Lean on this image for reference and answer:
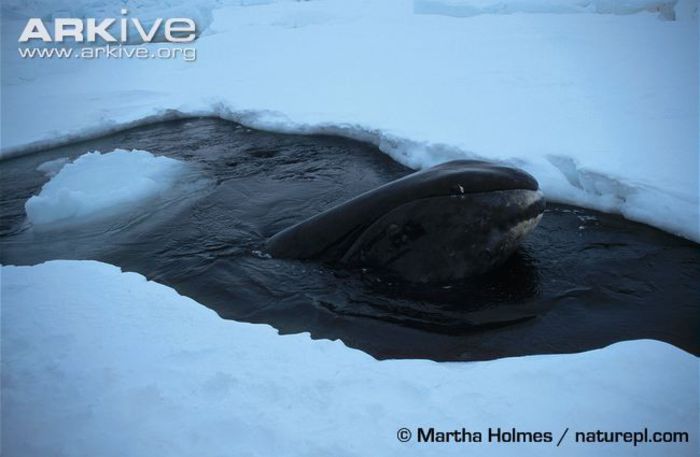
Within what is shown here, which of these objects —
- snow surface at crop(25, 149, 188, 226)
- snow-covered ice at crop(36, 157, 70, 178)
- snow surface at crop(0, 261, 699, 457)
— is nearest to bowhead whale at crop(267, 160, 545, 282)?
snow surface at crop(0, 261, 699, 457)

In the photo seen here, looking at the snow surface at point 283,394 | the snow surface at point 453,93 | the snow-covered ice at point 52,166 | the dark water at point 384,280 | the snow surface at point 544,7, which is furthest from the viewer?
the snow surface at point 544,7

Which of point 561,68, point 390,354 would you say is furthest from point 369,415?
point 561,68

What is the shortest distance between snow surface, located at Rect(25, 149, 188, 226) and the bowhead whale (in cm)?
395

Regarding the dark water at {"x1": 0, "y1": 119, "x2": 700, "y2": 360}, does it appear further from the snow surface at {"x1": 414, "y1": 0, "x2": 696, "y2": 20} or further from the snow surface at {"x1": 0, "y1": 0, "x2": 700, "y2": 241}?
the snow surface at {"x1": 414, "y1": 0, "x2": 696, "y2": 20}

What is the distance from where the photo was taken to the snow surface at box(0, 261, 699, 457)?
3.23m

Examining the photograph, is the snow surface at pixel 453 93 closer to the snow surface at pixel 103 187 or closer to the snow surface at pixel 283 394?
the snow surface at pixel 103 187

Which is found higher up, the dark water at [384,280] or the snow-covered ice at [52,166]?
the dark water at [384,280]

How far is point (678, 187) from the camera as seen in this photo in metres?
6.45

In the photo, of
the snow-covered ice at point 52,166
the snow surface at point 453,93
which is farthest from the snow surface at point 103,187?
the snow surface at point 453,93

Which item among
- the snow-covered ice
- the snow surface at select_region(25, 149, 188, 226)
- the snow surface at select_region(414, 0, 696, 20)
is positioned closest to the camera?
the snow surface at select_region(25, 149, 188, 226)

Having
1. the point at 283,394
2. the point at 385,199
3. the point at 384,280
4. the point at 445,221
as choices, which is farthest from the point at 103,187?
the point at 283,394

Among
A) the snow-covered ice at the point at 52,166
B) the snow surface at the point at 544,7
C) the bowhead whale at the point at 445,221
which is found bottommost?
the snow-covered ice at the point at 52,166

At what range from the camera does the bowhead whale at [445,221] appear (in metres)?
4.94

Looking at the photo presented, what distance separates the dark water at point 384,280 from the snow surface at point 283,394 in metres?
0.39
